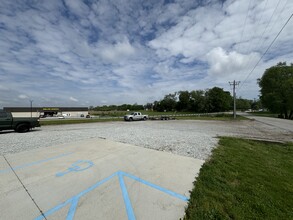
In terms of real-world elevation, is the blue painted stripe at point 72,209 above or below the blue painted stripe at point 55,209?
below

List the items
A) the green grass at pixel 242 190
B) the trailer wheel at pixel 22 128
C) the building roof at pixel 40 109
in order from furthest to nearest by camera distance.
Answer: the building roof at pixel 40 109
the trailer wheel at pixel 22 128
the green grass at pixel 242 190

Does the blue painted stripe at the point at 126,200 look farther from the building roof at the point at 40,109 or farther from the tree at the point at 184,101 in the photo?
the tree at the point at 184,101

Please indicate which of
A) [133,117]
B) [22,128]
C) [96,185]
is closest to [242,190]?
[96,185]

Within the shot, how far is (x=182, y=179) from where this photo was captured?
3.99m

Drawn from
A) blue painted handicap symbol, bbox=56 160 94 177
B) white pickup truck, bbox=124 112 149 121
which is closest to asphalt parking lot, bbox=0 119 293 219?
blue painted handicap symbol, bbox=56 160 94 177

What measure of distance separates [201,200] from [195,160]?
251 centimetres

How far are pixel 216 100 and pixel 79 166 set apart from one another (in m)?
88.3

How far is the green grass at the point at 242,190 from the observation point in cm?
272

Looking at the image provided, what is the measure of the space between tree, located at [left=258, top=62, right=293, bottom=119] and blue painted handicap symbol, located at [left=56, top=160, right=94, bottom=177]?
49419mm

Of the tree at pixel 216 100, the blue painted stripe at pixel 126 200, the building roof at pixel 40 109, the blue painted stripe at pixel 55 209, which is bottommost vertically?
the blue painted stripe at pixel 126 200

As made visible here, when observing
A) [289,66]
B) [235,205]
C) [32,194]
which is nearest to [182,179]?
[235,205]

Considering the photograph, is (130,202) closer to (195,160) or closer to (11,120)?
(195,160)

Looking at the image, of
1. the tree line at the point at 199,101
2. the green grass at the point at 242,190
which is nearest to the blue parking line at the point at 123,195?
the green grass at the point at 242,190

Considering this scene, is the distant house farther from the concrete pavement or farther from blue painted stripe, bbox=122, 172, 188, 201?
blue painted stripe, bbox=122, 172, 188, 201
